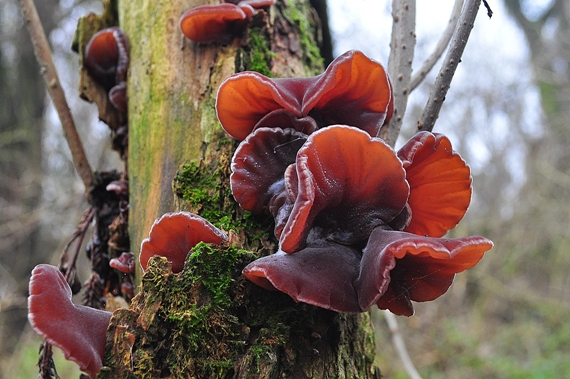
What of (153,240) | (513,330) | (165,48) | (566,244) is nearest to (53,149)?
(165,48)

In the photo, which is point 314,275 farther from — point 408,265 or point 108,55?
point 108,55

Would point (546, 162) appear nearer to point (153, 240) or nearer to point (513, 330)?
point (513, 330)

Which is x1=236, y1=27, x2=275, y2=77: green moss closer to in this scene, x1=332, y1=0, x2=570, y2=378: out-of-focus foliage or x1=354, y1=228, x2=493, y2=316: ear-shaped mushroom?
x1=354, y1=228, x2=493, y2=316: ear-shaped mushroom

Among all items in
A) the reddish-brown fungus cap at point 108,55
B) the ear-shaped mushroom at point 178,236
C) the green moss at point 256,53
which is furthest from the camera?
the reddish-brown fungus cap at point 108,55

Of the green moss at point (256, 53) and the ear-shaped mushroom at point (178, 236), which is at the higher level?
the green moss at point (256, 53)

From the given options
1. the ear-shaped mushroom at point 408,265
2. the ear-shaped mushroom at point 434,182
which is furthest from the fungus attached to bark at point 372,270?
the ear-shaped mushroom at point 434,182

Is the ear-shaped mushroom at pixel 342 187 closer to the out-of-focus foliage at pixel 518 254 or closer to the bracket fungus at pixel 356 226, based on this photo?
the bracket fungus at pixel 356 226

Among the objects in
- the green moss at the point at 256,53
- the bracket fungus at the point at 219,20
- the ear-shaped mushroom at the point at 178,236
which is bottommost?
the ear-shaped mushroom at the point at 178,236

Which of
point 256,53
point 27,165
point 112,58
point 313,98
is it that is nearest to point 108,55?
point 112,58
